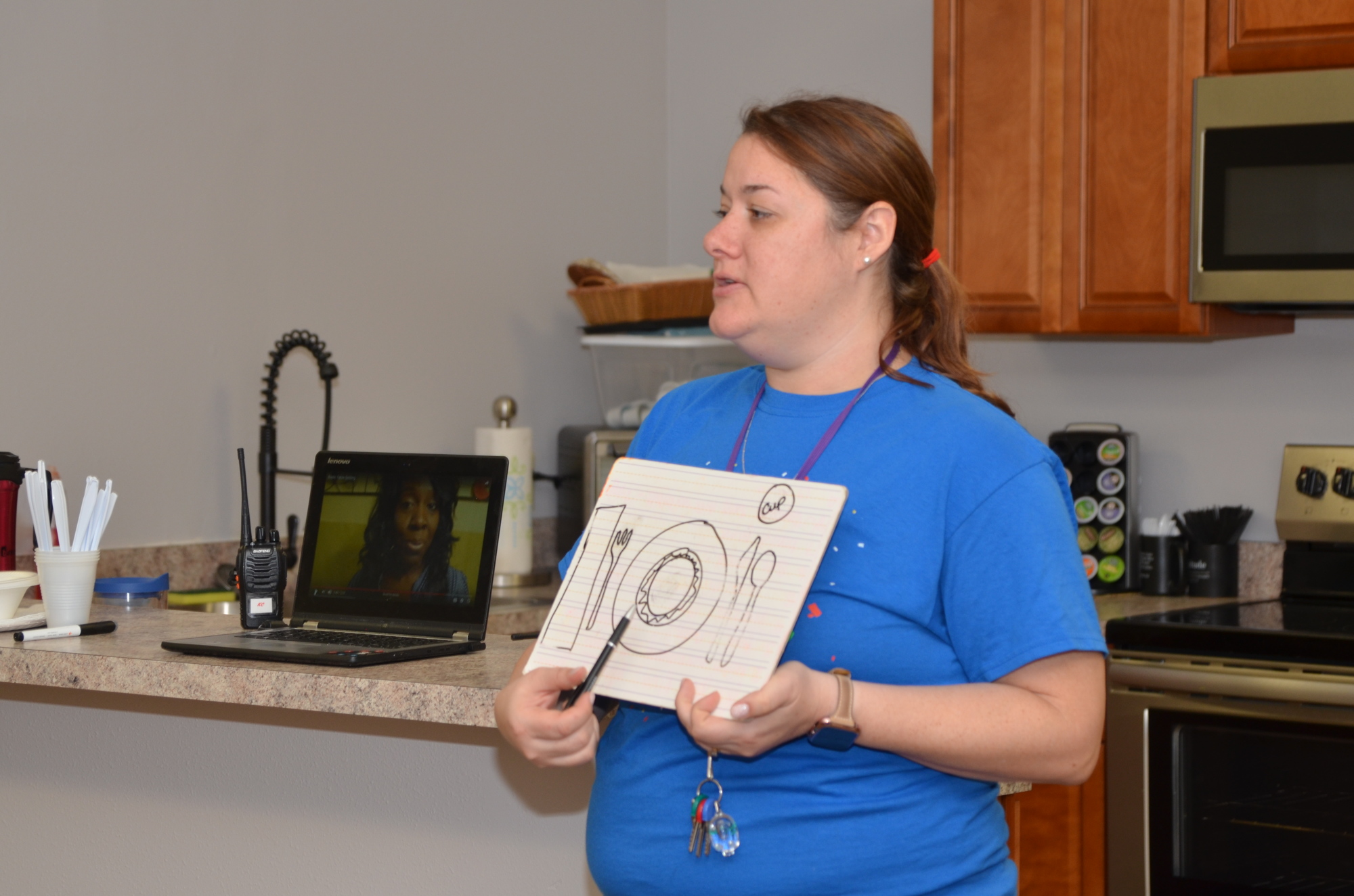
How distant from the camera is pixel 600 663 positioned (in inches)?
40.3

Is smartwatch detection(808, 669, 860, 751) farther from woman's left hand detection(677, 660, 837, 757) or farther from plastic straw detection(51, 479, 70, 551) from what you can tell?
plastic straw detection(51, 479, 70, 551)

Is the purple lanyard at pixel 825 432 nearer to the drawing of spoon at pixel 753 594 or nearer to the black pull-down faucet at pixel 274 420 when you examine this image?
the drawing of spoon at pixel 753 594

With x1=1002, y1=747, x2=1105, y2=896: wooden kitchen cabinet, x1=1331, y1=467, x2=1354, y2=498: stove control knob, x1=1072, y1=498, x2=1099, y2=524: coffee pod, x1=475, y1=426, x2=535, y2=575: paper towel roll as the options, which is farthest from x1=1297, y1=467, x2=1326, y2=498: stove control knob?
x1=475, y1=426, x2=535, y2=575: paper towel roll

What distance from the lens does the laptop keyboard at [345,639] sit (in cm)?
147

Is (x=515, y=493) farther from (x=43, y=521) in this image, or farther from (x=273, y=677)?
(x=273, y=677)

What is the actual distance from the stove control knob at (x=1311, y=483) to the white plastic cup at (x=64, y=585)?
226cm

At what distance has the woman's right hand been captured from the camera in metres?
1.01

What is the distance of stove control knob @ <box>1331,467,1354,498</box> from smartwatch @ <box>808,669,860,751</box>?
6.86 feet

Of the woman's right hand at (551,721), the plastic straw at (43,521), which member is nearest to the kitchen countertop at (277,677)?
the plastic straw at (43,521)

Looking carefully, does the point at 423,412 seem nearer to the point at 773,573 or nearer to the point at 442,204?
the point at 442,204

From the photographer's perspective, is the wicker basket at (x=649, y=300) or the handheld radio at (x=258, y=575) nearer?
the handheld radio at (x=258, y=575)

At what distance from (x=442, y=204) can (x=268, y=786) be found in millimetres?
1650

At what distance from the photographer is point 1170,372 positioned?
9.66 ft

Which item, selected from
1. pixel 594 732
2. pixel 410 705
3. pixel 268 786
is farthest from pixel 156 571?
pixel 594 732
